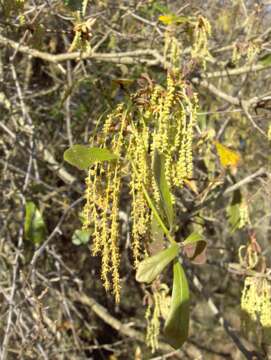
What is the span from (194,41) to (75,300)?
168cm

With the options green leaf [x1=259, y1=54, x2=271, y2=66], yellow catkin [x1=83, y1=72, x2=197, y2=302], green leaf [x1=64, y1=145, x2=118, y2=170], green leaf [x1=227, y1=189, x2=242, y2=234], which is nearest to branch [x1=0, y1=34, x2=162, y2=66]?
green leaf [x1=259, y1=54, x2=271, y2=66]

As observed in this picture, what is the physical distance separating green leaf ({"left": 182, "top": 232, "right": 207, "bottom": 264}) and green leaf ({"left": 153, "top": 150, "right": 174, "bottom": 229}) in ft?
0.24

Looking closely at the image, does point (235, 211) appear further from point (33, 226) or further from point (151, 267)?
point (151, 267)

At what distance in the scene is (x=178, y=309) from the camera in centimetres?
91

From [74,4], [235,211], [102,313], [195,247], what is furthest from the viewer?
[102,313]

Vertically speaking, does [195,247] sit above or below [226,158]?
below

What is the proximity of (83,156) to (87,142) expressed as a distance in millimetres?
1866

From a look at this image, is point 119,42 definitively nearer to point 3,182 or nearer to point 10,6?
point 3,182

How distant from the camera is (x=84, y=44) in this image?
1707 millimetres

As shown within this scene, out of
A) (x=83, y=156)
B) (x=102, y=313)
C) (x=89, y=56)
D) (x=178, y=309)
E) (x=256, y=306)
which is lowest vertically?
(x=102, y=313)

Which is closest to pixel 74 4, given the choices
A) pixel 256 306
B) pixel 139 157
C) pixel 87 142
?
pixel 139 157

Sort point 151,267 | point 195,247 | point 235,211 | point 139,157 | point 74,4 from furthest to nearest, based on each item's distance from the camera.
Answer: point 235,211 < point 74,4 < point 195,247 < point 139,157 < point 151,267

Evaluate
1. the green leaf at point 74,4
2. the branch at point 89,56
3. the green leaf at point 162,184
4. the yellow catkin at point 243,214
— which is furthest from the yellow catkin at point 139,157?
the yellow catkin at point 243,214

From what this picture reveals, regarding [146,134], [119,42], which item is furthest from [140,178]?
[119,42]
